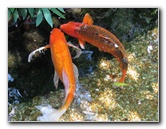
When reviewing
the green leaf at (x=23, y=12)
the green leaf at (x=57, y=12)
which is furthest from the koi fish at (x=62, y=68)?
the green leaf at (x=23, y=12)

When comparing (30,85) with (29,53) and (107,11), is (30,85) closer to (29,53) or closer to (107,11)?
(29,53)

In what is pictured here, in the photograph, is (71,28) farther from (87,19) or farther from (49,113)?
(49,113)

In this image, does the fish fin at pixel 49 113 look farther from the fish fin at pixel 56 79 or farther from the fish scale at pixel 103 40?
the fish scale at pixel 103 40

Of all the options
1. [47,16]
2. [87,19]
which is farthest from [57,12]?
[87,19]

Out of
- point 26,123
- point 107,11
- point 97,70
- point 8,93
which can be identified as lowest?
point 26,123

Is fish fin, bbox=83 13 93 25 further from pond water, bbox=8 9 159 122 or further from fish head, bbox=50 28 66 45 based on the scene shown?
fish head, bbox=50 28 66 45

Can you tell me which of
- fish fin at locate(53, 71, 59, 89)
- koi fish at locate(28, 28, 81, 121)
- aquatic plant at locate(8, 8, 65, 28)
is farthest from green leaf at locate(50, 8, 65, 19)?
fish fin at locate(53, 71, 59, 89)
